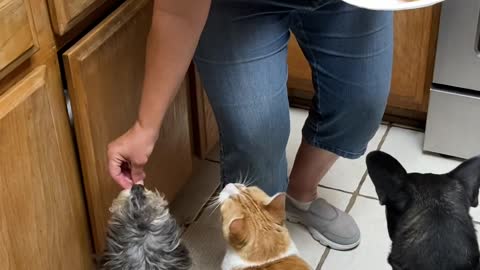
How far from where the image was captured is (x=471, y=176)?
1.20 metres

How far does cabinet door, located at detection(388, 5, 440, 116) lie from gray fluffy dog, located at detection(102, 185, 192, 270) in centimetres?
86

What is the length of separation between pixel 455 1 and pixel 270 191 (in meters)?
0.64

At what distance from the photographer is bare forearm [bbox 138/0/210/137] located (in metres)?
1.10

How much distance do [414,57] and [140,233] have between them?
0.95 m

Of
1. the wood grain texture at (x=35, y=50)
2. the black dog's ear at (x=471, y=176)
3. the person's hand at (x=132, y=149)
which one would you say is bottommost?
the black dog's ear at (x=471, y=176)

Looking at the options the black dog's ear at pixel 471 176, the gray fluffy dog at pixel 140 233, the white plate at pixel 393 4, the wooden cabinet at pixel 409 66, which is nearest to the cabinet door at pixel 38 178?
the gray fluffy dog at pixel 140 233

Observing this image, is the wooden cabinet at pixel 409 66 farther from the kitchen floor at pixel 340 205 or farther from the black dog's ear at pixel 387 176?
the black dog's ear at pixel 387 176

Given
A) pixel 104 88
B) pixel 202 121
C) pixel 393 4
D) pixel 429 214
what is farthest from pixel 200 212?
pixel 393 4

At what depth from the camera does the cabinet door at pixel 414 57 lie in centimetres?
181

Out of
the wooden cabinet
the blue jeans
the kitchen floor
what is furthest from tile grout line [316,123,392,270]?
the blue jeans

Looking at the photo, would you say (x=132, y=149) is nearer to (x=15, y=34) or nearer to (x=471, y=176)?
(x=15, y=34)

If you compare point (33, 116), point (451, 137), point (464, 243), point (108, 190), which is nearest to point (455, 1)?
point (451, 137)

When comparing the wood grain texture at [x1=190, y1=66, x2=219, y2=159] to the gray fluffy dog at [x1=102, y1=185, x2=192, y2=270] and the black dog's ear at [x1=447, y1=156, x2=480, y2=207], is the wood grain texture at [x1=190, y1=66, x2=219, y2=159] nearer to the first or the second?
the gray fluffy dog at [x1=102, y1=185, x2=192, y2=270]

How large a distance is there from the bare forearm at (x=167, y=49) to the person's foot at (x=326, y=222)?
659 mm
